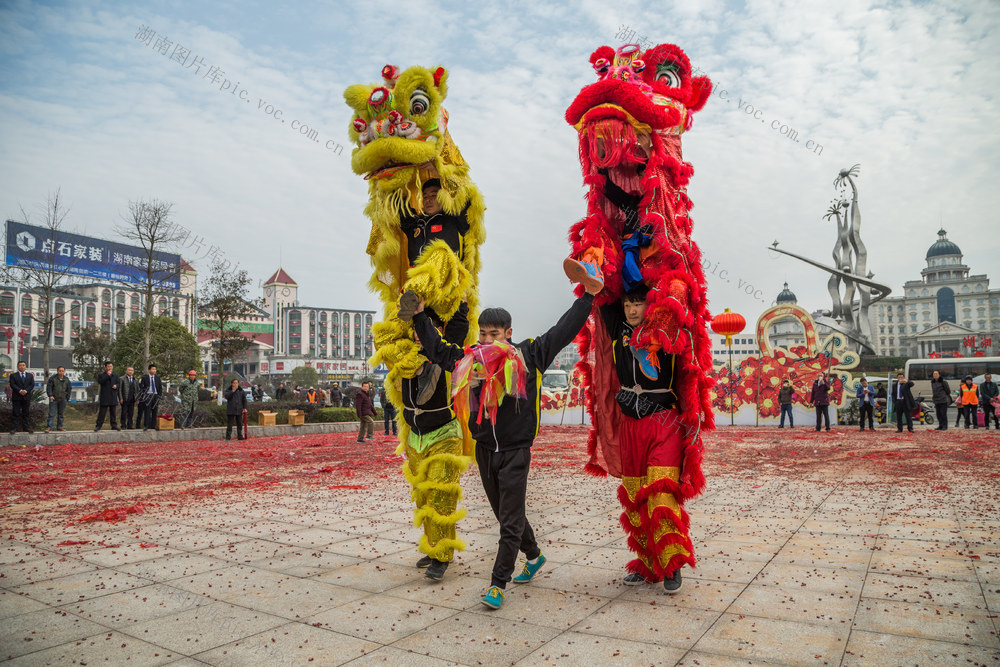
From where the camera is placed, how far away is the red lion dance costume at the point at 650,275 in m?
3.75

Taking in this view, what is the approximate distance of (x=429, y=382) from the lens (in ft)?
13.9

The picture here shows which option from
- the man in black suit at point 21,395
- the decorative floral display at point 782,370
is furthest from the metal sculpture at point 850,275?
the man in black suit at point 21,395

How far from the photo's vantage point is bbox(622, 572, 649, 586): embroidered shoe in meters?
3.76

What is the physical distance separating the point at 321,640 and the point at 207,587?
1.19m

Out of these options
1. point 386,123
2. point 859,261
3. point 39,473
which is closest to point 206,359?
point 859,261

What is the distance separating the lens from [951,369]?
32188 millimetres

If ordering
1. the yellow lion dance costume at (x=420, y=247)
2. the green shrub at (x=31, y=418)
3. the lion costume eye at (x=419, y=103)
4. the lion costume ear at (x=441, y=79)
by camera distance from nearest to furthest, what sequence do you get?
1. the yellow lion dance costume at (x=420, y=247)
2. the lion costume eye at (x=419, y=103)
3. the lion costume ear at (x=441, y=79)
4. the green shrub at (x=31, y=418)

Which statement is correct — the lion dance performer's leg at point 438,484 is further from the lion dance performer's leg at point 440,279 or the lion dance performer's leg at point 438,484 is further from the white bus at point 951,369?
the white bus at point 951,369

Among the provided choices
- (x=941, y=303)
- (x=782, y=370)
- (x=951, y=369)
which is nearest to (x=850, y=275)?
(x=951, y=369)

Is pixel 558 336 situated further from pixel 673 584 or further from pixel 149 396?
pixel 149 396

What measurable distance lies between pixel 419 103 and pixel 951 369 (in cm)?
3609

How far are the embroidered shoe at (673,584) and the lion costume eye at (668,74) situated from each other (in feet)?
10.2

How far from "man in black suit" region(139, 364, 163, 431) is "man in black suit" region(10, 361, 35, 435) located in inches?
90.5

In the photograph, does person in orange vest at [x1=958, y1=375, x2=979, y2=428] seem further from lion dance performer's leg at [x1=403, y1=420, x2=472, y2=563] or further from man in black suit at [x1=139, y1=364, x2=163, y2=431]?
man in black suit at [x1=139, y1=364, x2=163, y2=431]
